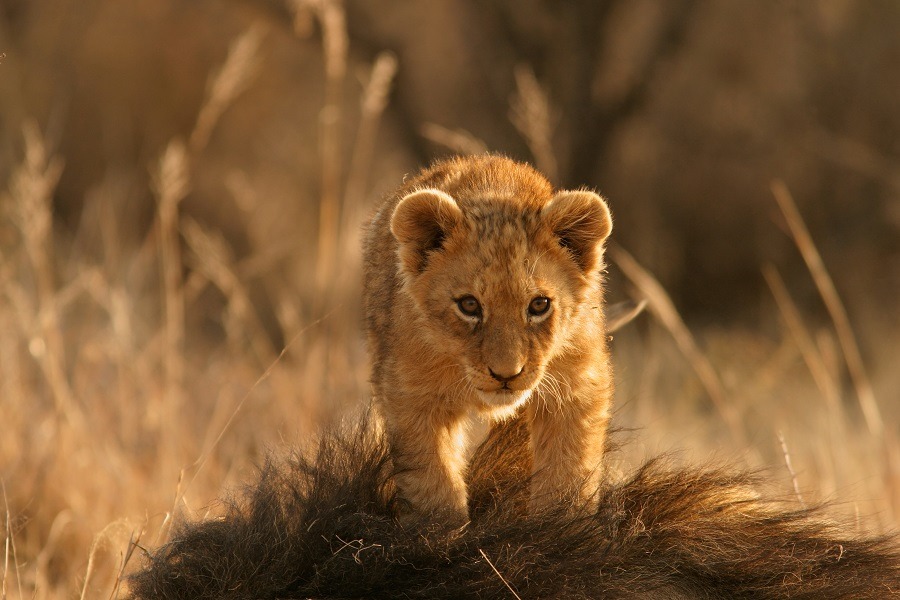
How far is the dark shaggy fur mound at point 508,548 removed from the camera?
2.71 m

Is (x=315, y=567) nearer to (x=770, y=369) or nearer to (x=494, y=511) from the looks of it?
(x=494, y=511)

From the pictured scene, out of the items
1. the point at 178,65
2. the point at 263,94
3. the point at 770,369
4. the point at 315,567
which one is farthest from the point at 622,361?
the point at 315,567

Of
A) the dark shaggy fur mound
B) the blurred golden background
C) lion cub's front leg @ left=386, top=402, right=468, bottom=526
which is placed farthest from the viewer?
the blurred golden background

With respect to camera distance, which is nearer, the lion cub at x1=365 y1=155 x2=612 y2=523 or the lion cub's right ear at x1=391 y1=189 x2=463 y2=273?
the lion cub at x1=365 y1=155 x2=612 y2=523

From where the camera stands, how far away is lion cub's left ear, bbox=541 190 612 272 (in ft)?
10.9

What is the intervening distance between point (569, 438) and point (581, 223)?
61 centimetres

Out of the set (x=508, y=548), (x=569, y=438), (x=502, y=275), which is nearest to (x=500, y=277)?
(x=502, y=275)

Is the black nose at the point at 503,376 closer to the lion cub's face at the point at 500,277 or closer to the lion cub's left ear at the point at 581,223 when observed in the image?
the lion cub's face at the point at 500,277

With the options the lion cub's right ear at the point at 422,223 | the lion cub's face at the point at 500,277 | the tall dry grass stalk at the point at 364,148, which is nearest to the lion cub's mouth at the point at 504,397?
the lion cub's face at the point at 500,277

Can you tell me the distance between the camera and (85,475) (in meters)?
5.46

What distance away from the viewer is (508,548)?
109 inches

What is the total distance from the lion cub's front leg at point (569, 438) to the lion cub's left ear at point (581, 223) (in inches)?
14.7

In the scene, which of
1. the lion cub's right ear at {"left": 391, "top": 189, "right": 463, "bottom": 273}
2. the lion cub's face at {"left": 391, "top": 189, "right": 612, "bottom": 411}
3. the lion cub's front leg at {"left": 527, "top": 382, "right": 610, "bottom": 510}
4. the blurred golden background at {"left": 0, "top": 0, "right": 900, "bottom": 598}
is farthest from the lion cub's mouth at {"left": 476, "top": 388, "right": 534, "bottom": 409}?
the blurred golden background at {"left": 0, "top": 0, "right": 900, "bottom": 598}

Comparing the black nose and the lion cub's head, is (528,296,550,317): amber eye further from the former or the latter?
the black nose
